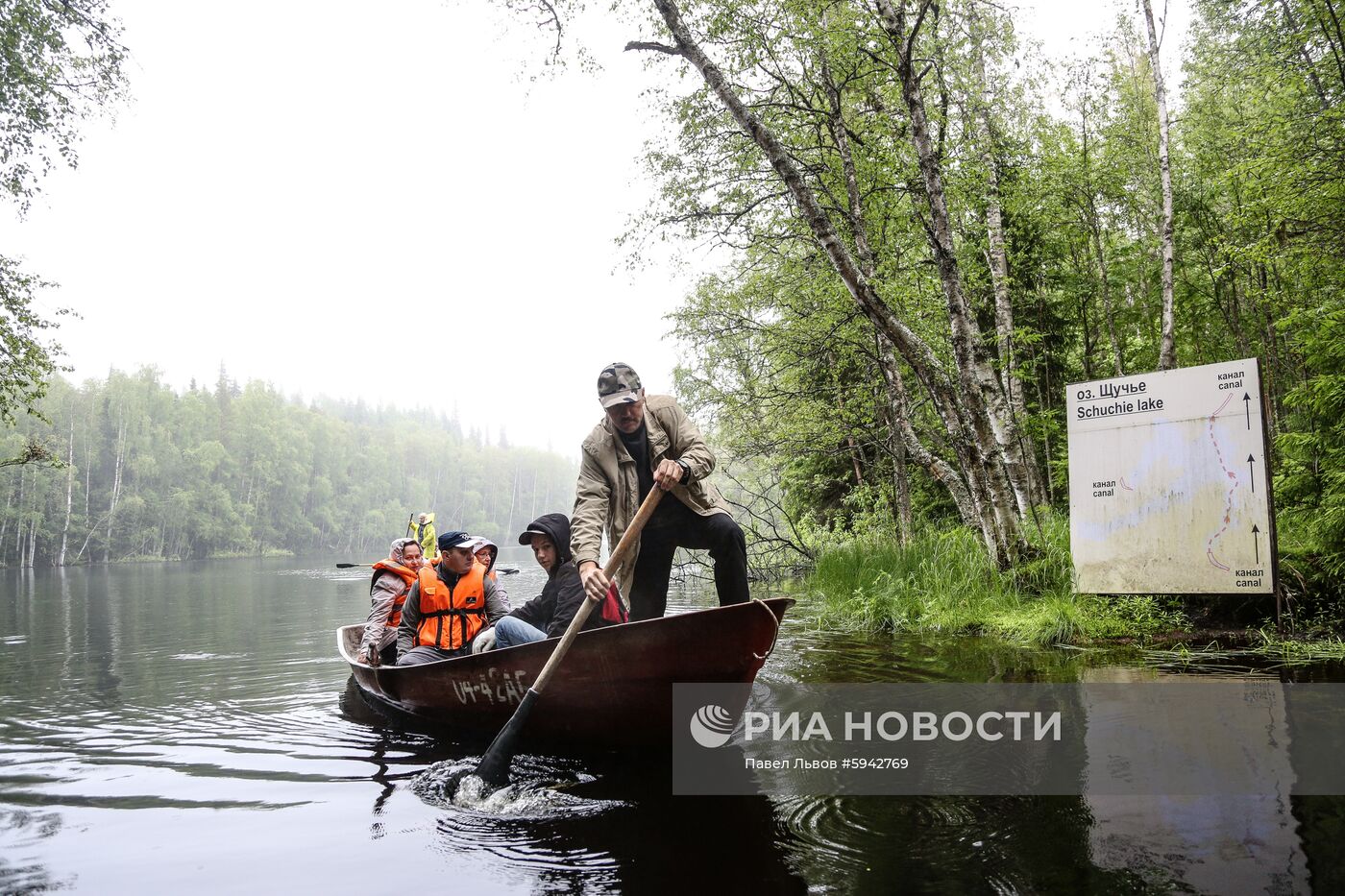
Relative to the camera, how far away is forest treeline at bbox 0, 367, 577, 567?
4662 cm

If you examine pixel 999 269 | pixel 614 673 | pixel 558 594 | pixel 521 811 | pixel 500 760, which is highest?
pixel 999 269

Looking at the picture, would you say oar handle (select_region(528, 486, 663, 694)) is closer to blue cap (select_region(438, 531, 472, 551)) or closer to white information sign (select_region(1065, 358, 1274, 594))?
blue cap (select_region(438, 531, 472, 551))

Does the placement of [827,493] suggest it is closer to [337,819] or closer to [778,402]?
[778,402]

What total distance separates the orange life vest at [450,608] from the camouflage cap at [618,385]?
7.57 ft

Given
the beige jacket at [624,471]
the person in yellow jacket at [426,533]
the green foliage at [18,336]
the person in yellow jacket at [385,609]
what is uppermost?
the green foliage at [18,336]

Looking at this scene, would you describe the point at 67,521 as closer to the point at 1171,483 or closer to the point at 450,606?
the point at 450,606

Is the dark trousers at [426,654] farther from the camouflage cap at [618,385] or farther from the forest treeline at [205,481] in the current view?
the forest treeline at [205,481]

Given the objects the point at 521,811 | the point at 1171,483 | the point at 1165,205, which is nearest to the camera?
the point at 521,811

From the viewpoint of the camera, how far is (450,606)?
588 cm

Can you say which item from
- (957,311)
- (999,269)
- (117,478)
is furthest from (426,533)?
(117,478)

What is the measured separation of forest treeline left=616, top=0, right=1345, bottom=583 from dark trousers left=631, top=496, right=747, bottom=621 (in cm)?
387

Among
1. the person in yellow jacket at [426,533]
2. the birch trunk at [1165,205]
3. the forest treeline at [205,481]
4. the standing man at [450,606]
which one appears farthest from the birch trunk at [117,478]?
the birch trunk at [1165,205]

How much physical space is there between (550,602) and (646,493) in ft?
5.15

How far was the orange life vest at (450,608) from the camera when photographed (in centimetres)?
586
